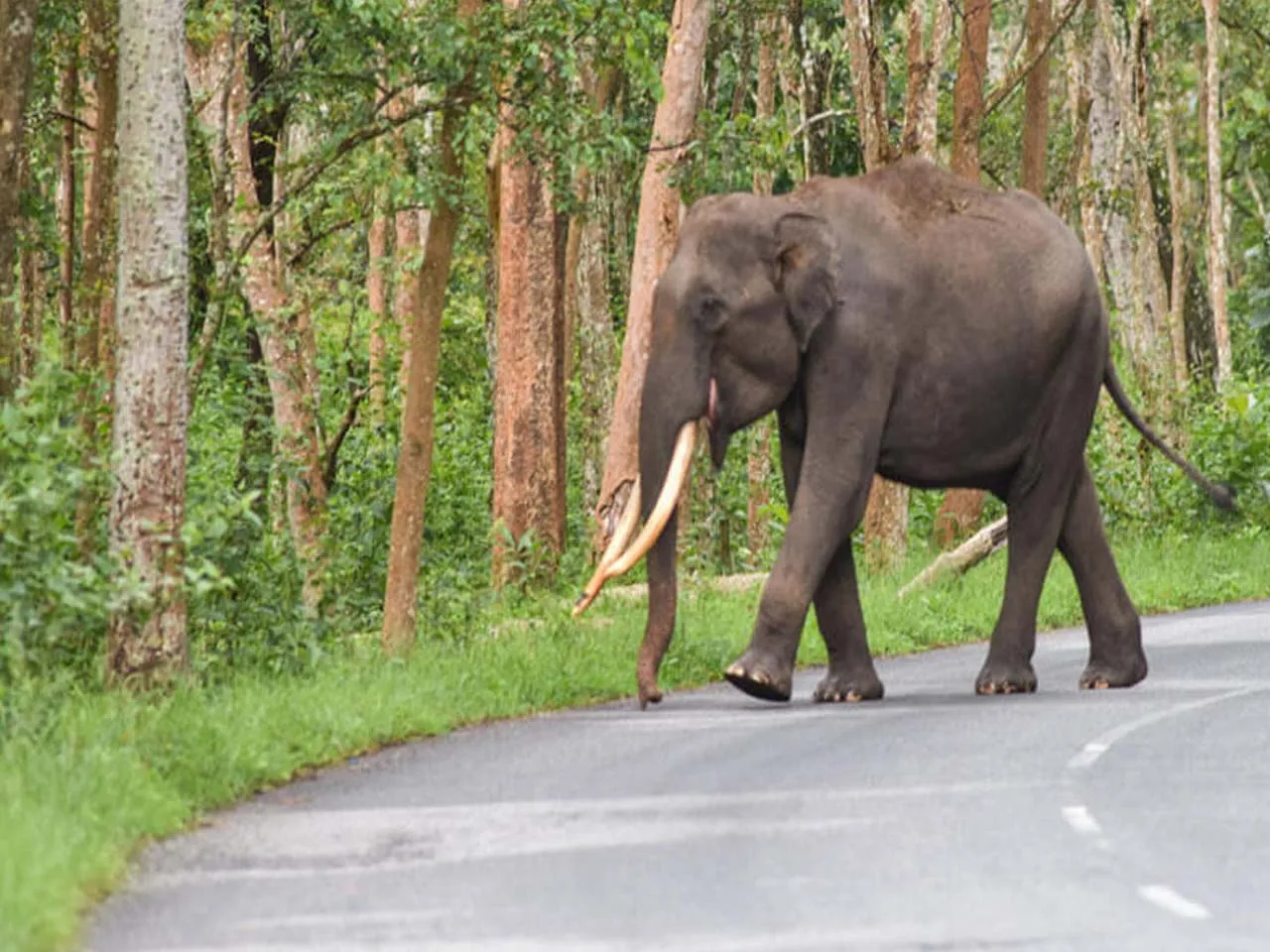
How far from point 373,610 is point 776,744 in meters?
11.1

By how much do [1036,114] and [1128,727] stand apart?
57.0ft

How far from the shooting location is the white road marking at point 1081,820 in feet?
33.8

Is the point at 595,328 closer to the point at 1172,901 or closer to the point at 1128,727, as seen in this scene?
the point at 1128,727

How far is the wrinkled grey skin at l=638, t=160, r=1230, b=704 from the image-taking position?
15258 millimetres

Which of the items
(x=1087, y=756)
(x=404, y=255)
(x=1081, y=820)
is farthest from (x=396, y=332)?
(x=1081, y=820)

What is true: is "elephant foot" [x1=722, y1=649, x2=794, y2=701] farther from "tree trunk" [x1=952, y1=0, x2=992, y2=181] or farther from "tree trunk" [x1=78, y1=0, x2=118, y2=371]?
"tree trunk" [x1=952, y1=0, x2=992, y2=181]

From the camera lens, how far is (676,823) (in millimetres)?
10570

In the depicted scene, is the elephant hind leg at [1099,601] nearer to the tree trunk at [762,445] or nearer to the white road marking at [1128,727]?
the white road marking at [1128,727]

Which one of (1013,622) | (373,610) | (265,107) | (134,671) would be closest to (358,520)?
(373,610)

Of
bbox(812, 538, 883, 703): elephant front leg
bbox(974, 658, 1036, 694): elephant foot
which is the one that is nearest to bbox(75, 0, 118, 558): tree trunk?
bbox(812, 538, 883, 703): elephant front leg

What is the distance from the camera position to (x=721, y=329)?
1530 cm

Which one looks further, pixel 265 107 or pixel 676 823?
pixel 265 107

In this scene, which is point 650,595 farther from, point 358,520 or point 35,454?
point 358,520

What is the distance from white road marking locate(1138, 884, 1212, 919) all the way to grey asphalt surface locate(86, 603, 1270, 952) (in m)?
0.01
